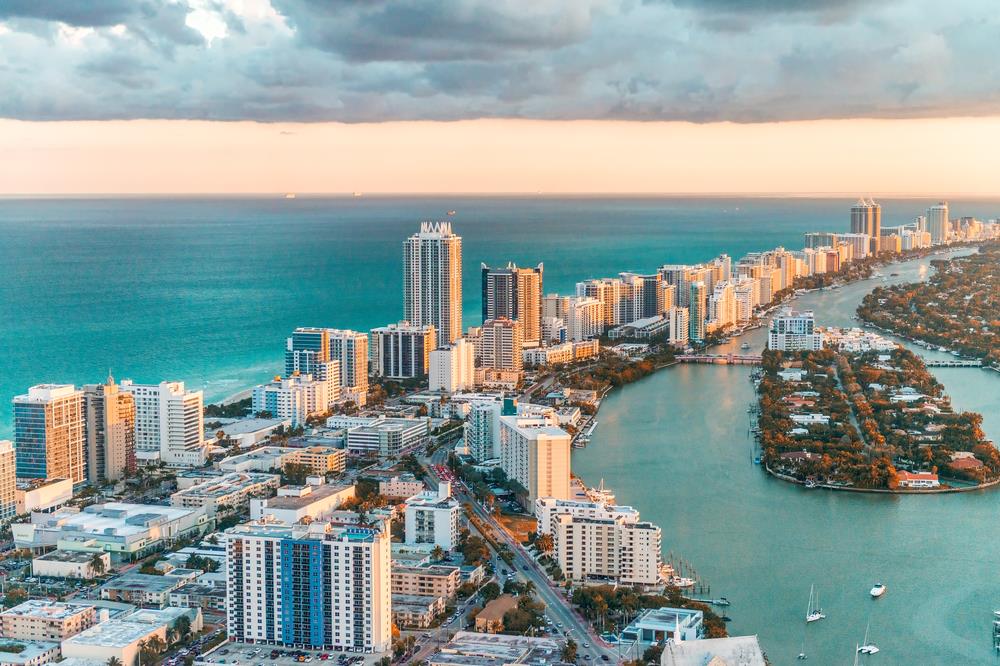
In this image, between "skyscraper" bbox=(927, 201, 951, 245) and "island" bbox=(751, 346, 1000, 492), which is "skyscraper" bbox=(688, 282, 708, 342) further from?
"skyscraper" bbox=(927, 201, 951, 245)

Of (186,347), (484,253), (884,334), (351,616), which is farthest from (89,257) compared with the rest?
(351,616)

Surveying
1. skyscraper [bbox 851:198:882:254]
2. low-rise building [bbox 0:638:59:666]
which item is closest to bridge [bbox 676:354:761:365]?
low-rise building [bbox 0:638:59:666]

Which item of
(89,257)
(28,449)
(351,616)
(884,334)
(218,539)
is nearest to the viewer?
(351,616)

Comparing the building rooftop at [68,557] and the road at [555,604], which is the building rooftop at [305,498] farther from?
the building rooftop at [68,557]

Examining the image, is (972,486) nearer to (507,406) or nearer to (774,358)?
(507,406)

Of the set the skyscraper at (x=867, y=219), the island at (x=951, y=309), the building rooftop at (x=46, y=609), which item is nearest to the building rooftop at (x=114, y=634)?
the building rooftop at (x=46, y=609)

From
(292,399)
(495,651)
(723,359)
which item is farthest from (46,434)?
(723,359)
